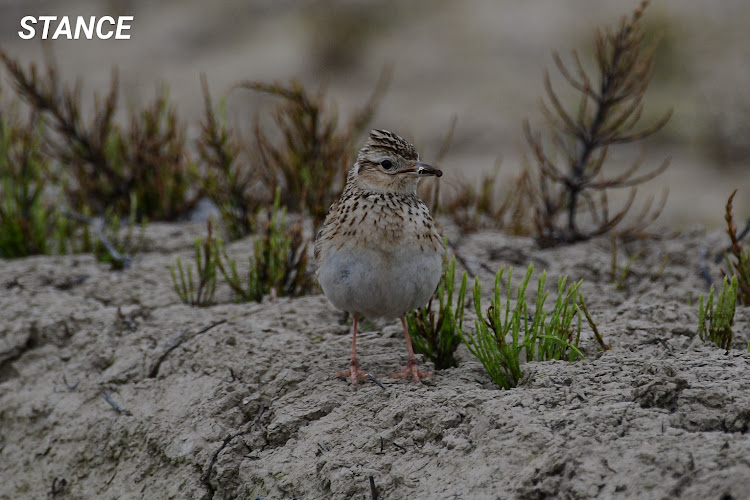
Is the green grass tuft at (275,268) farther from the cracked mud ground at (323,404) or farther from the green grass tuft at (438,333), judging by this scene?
the green grass tuft at (438,333)

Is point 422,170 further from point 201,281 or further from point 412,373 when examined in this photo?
point 201,281

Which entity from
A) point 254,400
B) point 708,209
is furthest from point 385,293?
point 708,209

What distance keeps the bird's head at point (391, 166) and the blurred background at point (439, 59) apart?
7.66m

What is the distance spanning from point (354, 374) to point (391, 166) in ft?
3.06

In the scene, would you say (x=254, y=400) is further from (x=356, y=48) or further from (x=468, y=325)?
(x=356, y=48)

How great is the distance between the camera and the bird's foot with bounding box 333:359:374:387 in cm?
366

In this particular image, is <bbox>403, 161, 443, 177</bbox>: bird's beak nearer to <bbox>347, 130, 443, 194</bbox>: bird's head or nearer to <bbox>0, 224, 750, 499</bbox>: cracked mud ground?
<bbox>347, 130, 443, 194</bbox>: bird's head

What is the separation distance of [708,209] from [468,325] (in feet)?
23.8

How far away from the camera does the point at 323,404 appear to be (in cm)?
358

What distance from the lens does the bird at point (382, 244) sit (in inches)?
137

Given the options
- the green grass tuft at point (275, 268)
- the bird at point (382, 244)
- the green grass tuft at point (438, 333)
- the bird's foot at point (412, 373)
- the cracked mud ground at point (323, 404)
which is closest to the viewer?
the cracked mud ground at point (323, 404)

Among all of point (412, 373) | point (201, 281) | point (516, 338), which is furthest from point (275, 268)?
point (516, 338)

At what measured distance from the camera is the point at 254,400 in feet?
12.2

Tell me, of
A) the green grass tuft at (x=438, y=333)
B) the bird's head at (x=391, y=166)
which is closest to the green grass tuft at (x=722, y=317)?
the green grass tuft at (x=438, y=333)
